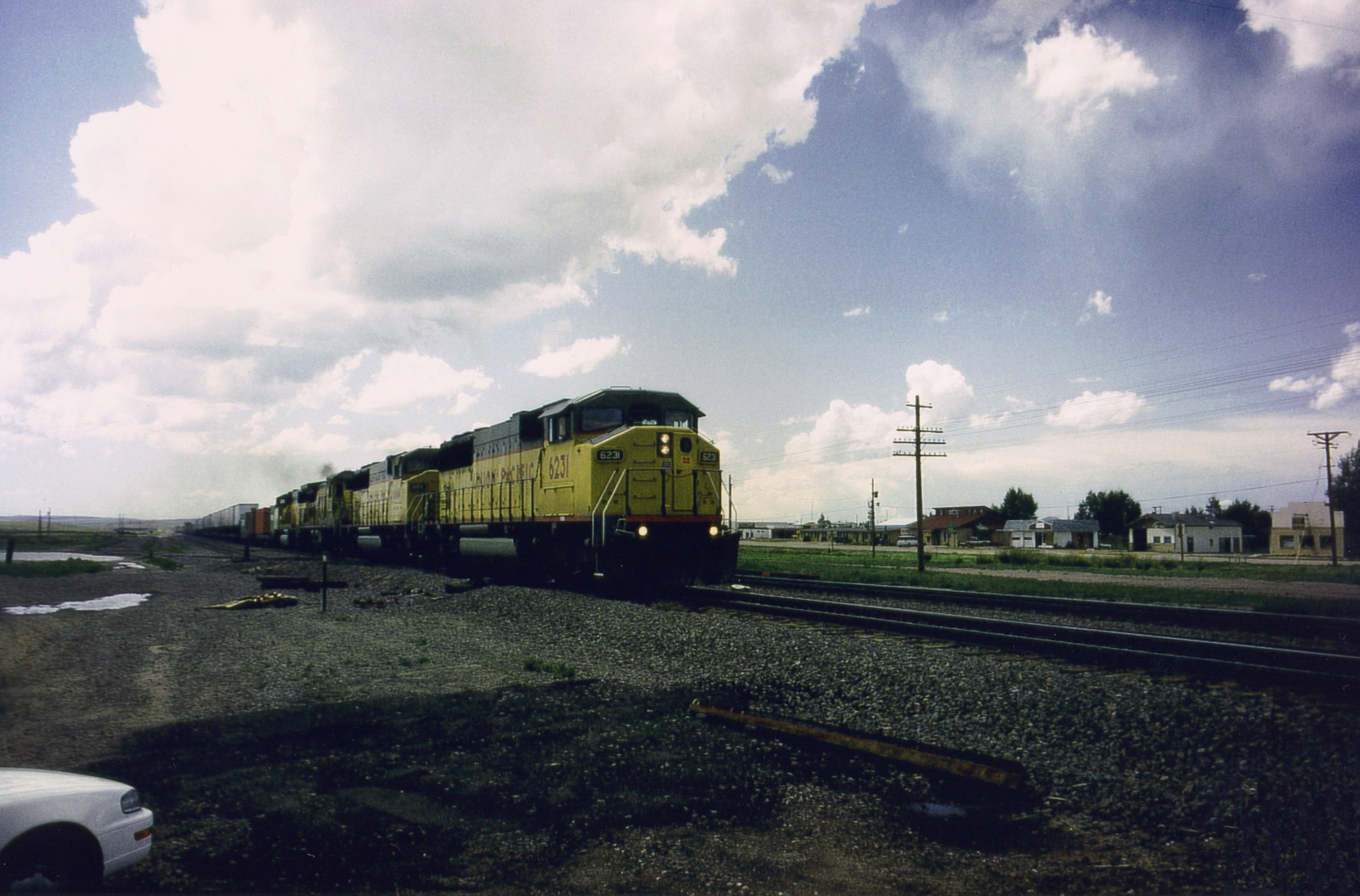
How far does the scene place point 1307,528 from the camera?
58.4m

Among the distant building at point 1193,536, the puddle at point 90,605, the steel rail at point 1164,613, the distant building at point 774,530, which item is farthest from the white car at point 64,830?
the distant building at point 774,530

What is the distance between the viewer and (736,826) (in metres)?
4.01

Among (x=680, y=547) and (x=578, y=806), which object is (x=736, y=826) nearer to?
(x=578, y=806)

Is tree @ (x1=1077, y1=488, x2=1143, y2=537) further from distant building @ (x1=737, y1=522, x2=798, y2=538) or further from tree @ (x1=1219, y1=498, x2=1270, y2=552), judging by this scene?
distant building @ (x1=737, y1=522, x2=798, y2=538)

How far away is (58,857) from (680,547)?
10.4m

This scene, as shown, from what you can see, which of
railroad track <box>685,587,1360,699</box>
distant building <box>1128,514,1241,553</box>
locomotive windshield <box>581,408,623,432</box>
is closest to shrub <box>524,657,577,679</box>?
railroad track <box>685,587,1360,699</box>

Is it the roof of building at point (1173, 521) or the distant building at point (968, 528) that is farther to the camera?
the distant building at point (968, 528)

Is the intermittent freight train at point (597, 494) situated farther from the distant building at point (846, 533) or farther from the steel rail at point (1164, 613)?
the distant building at point (846, 533)

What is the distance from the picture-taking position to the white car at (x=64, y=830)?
2.62 m

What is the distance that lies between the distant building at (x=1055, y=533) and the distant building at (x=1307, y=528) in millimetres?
20906

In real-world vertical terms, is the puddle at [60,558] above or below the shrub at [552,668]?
below

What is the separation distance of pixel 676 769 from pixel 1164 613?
9990 mm

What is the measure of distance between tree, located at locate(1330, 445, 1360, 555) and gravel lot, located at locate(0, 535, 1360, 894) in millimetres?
66719

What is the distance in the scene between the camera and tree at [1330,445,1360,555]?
2196 inches
